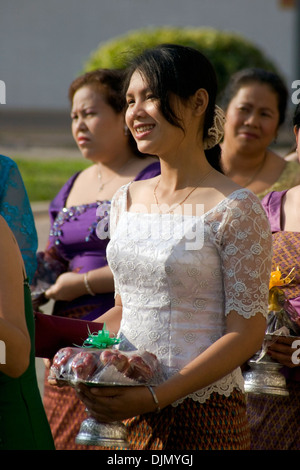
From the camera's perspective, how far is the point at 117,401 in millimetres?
2256

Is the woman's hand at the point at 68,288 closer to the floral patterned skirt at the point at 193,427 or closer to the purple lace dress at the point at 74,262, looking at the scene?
the purple lace dress at the point at 74,262

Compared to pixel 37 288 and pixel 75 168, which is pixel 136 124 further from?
pixel 75 168

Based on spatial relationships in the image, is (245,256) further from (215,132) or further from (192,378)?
(215,132)

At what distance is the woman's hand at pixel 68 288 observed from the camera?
3834mm

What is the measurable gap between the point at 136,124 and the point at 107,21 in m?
23.0

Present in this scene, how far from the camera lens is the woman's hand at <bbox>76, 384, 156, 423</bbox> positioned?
88.7 inches

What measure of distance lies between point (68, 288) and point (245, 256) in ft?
5.39

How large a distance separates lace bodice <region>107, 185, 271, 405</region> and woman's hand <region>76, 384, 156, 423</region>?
0.17 m

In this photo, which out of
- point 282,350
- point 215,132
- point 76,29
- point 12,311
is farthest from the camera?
point 76,29

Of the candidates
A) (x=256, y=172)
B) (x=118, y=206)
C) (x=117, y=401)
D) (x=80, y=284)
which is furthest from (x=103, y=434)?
(x=256, y=172)

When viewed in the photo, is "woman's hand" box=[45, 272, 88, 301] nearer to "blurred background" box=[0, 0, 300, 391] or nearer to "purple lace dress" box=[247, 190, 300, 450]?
"purple lace dress" box=[247, 190, 300, 450]

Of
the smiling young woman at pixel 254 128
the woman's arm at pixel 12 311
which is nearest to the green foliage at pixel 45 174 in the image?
the smiling young woman at pixel 254 128

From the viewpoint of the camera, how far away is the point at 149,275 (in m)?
2.45

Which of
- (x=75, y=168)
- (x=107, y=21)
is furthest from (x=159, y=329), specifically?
(x=107, y=21)
